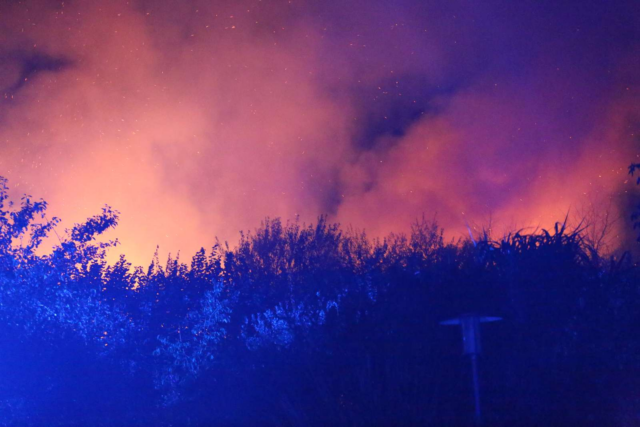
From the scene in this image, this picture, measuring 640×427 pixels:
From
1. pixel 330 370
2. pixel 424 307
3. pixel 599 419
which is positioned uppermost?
pixel 424 307

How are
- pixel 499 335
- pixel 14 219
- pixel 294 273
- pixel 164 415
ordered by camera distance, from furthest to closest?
pixel 14 219 → pixel 294 273 → pixel 164 415 → pixel 499 335

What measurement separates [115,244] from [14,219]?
3.24m

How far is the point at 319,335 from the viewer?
13.8m

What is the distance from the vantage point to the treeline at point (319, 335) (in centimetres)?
1202

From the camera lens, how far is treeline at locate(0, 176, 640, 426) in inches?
473

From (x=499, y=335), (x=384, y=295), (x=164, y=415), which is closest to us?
(x=499, y=335)

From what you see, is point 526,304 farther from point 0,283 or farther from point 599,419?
point 0,283

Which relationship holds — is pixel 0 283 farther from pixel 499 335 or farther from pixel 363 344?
pixel 499 335

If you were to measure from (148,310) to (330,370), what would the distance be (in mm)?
7213

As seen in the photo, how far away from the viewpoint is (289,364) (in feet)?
45.9

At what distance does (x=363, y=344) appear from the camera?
1286 cm

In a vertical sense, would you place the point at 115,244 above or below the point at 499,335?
above

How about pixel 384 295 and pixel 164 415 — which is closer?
pixel 384 295

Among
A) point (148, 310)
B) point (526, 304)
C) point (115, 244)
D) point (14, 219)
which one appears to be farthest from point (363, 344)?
point (14, 219)
